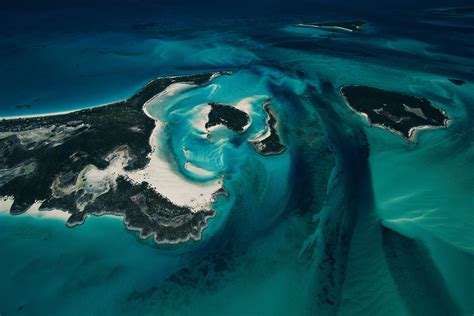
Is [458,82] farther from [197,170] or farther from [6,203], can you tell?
[6,203]

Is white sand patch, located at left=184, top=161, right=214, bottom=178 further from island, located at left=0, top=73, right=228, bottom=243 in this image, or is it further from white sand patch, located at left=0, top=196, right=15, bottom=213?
white sand patch, located at left=0, top=196, right=15, bottom=213

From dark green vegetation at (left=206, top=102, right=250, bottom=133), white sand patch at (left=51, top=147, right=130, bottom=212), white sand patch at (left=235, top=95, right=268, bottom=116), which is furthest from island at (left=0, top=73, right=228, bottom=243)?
white sand patch at (left=235, top=95, right=268, bottom=116)

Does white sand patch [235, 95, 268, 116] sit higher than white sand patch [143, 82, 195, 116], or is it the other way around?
white sand patch [235, 95, 268, 116]

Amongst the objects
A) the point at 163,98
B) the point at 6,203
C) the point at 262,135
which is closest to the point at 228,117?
the point at 262,135

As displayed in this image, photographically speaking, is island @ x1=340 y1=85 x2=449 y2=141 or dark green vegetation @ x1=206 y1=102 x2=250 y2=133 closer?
dark green vegetation @ x1=206 y1=102 x2=250 y2=133

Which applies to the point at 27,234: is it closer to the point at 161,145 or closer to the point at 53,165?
the point at 53,165

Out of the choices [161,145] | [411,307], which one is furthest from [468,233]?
[161,145]
